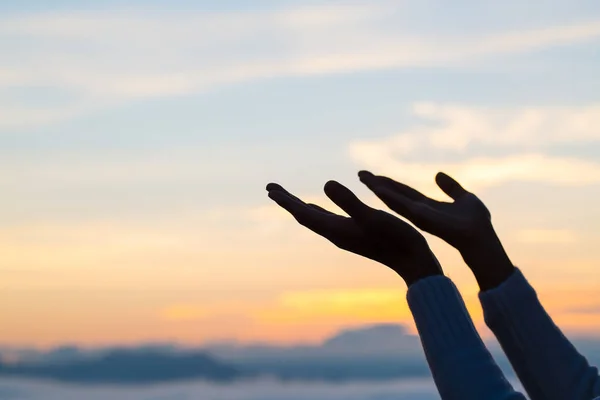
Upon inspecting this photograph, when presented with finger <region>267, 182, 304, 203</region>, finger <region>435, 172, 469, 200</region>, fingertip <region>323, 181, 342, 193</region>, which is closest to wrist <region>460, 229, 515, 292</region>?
finger <region>435, 172, 469, 200</region>

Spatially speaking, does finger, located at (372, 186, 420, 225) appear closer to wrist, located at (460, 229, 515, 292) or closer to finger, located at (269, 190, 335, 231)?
wrist, located at (460, 229, 515, 292)

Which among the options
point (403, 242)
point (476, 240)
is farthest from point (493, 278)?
point (403, 242)

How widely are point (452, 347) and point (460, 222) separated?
1.87 feet

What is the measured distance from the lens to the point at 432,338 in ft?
11.7

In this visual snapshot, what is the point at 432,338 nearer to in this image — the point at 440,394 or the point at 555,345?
the point at 440,394

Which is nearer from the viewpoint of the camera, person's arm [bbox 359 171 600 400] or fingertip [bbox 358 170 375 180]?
person's arm [bbox 359 171 600 400]

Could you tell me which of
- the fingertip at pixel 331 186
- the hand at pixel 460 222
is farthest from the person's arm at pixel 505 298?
the fingertip at pixel 331 186

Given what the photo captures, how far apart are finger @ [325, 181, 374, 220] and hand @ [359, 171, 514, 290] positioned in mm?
98

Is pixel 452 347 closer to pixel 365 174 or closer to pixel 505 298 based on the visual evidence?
pixel 505 298

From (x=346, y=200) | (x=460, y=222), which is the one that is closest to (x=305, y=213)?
(x=346, y=200)

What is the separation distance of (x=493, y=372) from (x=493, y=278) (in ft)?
1.94

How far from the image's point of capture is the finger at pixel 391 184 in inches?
153

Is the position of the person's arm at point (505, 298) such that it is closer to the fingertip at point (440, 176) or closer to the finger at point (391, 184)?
the finger at point (391, 184)

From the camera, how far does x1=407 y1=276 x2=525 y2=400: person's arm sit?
3.32m
